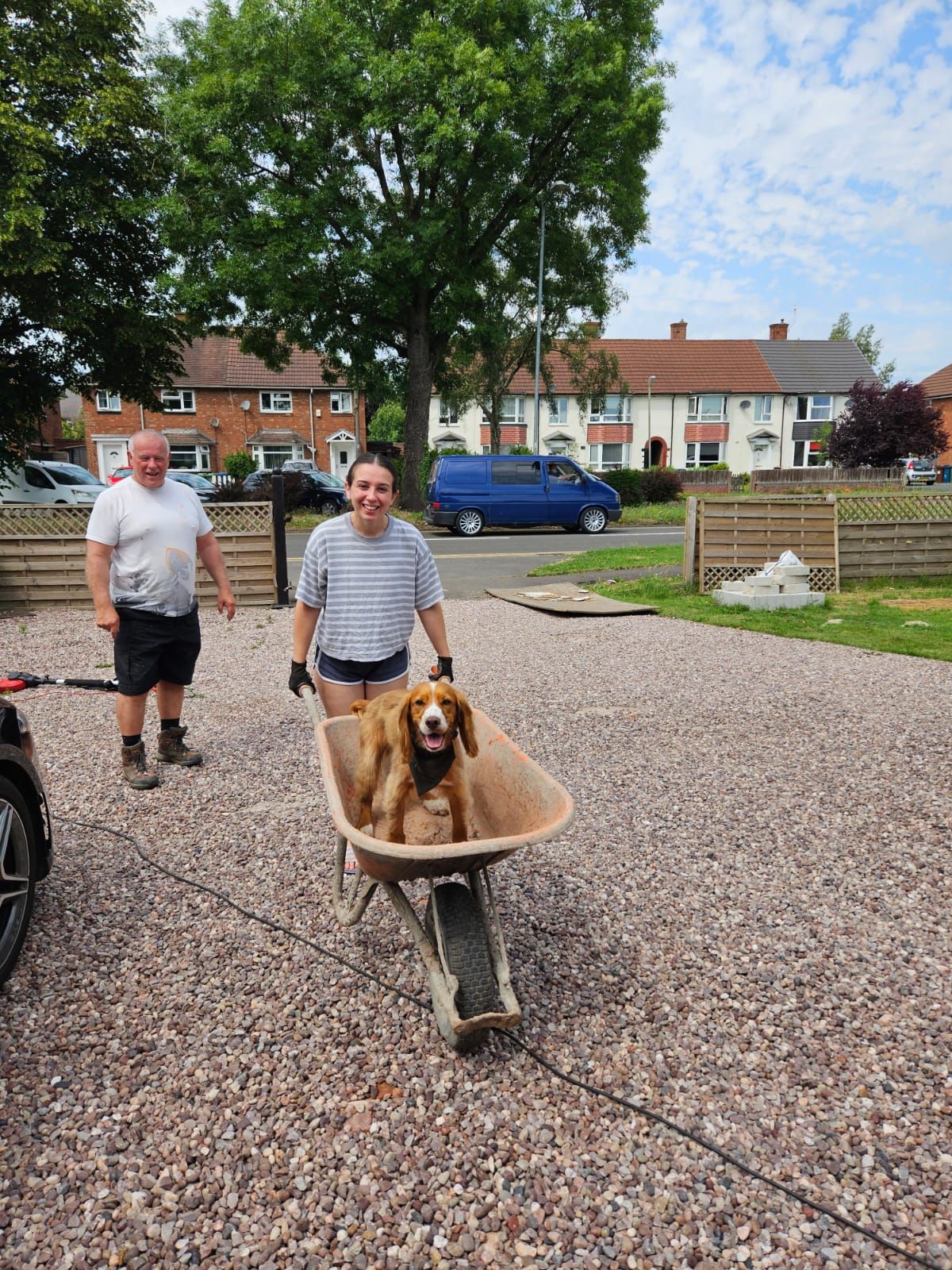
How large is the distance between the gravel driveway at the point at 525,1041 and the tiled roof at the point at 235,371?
44109 millimetres

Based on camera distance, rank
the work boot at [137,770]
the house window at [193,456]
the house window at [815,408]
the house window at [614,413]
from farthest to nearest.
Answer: the house window at [815,408]
the house window at [614,413]
the house window at [193,456]
the work boot at [137,770]

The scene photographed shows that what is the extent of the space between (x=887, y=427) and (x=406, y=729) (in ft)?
144

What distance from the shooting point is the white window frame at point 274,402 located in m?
46.0

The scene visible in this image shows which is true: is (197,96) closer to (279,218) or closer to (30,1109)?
(279,218)

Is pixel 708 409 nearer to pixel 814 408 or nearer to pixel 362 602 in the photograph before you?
pixel 814 408

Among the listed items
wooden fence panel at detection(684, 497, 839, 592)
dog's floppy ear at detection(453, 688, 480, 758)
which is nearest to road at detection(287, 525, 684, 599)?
wooden fence panel at detection(684, 497, 839, 592)

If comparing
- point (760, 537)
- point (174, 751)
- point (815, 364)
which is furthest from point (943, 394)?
point (174, 751)

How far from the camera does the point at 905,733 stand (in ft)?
19.5

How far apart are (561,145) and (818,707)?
74.4 feet

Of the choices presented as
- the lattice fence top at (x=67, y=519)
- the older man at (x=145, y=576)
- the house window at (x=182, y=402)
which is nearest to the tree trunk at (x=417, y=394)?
the lattice fence top at (x=67, y=519)

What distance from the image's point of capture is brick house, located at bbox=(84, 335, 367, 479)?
44.7 m

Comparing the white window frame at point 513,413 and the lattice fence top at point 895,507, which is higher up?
the white window frame at point 513,413

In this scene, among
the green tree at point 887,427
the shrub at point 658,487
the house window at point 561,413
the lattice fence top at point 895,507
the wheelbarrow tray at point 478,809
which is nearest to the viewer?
the wheelbarrow tray at point 478,809

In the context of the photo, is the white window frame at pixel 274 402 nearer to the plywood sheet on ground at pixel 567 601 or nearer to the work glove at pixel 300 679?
the plywood sheet on ground at pixel 567 601
